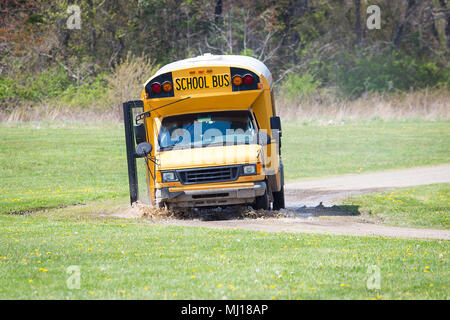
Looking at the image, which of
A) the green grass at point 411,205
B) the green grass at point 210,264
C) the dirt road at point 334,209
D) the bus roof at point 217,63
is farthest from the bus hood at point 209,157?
the green grass at point 411,205

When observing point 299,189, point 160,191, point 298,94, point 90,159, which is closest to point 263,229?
point 160,191

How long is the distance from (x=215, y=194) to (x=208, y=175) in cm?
39

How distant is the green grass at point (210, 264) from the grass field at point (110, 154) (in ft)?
18.5

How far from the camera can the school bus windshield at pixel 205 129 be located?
48.0 feet

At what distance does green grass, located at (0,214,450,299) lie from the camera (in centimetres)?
784

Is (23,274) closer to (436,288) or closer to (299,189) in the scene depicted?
(436,288)

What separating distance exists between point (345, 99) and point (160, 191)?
37.2 m

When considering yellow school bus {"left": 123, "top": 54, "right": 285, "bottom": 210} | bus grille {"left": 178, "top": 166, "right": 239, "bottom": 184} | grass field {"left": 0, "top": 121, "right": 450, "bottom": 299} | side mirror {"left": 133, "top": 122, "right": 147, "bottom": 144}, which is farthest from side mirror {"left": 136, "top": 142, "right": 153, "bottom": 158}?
grass field {"left": 0, "top": 121, "right": 450, "bottom": 299}

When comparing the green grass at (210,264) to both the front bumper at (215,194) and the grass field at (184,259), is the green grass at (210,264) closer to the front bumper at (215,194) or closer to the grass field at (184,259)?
the grass field at (184,259)

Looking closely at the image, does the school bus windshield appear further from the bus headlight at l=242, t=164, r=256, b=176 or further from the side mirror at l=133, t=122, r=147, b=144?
the bus headlight at l=242, t=164, r=256, b=176

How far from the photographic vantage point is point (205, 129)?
14703 mm

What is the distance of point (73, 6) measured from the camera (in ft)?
158

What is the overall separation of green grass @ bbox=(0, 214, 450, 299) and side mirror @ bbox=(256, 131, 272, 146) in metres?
2.50

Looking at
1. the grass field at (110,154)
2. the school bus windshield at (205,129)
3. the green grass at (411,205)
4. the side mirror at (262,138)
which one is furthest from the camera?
the grass field at (110,154)
